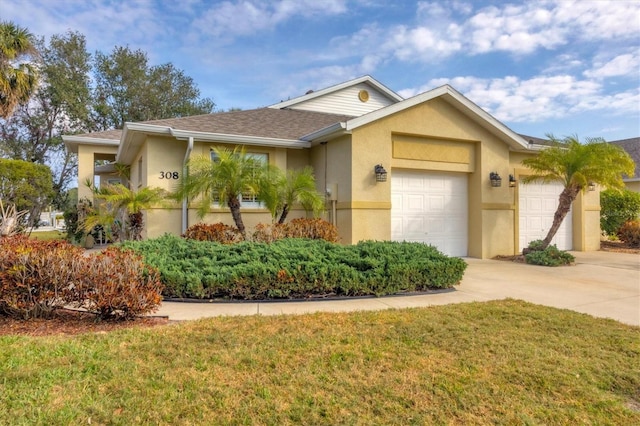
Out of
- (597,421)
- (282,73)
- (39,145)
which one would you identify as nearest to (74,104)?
(39,145)

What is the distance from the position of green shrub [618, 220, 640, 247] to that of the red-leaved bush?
53.8 feet

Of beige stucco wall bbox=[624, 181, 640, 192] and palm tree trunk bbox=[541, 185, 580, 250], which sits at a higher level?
beige stucco wall bbox=[624, 181, 640, 192]

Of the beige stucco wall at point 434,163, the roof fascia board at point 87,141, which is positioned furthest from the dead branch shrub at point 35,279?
the roof fascia board at point 87,141

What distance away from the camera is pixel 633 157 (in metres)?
22.2

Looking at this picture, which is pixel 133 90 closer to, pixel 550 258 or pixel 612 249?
pixel 550 258

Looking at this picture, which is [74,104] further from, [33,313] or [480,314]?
[480,314]

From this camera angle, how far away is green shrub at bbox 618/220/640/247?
45.4 ft

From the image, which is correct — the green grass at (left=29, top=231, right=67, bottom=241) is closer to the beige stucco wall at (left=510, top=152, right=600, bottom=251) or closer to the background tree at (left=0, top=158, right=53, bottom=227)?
the background tree at (left=0, top=158, right=53, bottom=227)

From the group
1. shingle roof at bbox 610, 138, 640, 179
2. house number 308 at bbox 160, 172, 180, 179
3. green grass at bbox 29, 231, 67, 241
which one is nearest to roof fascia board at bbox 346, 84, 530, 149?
house number 308 at bbox 160, 172, 180, 179

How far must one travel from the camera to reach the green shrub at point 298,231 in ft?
29.1

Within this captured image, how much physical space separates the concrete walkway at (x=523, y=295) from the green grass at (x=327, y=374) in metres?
0.76

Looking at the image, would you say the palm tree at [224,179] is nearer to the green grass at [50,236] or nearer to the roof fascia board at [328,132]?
the roof fascia board at [328,132]

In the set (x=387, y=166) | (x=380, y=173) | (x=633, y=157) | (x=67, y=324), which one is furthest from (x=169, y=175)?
(x=633, y=157)

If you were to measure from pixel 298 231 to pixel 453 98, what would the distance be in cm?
579
